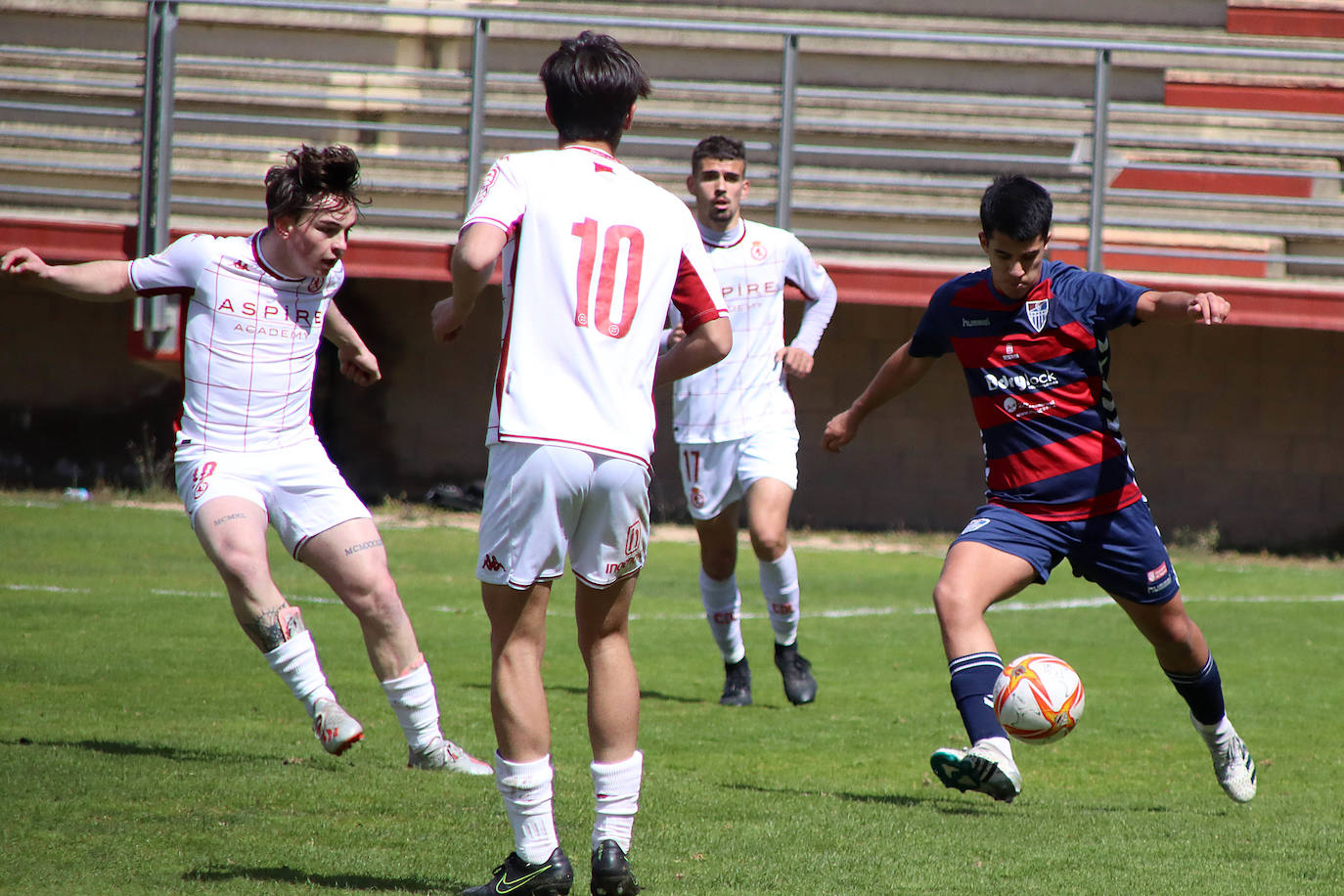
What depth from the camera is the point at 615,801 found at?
3896 mm

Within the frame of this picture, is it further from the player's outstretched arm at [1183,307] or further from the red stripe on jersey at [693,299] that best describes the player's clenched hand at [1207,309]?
the red stripe on jersey at [693,299]

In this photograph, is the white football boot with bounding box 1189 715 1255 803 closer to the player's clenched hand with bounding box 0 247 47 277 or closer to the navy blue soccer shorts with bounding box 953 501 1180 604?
the navy blue soccer shorts with bounding box 953 501 1180 604

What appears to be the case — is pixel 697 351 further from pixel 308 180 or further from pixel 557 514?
pixel 308 180

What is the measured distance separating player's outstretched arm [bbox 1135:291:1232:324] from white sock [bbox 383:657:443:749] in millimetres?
2836

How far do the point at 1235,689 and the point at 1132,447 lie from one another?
7.49 meters

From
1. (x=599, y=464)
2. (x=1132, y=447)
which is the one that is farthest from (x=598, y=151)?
(x=1132, y=447)

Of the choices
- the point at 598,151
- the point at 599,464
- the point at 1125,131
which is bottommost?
the point at 599,464

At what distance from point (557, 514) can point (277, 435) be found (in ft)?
7.91

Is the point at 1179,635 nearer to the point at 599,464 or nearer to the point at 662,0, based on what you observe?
the point at 599,464

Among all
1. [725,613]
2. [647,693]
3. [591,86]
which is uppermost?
[591,86]

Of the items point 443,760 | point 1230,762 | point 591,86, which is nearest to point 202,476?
point 443,760

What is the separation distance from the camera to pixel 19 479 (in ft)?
52.7

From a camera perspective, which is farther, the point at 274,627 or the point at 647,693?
the point at 647,693

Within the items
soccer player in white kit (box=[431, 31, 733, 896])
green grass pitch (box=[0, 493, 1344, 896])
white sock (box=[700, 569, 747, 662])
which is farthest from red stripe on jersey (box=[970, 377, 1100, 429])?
white sock (box=[700, 569, 747, 662])
